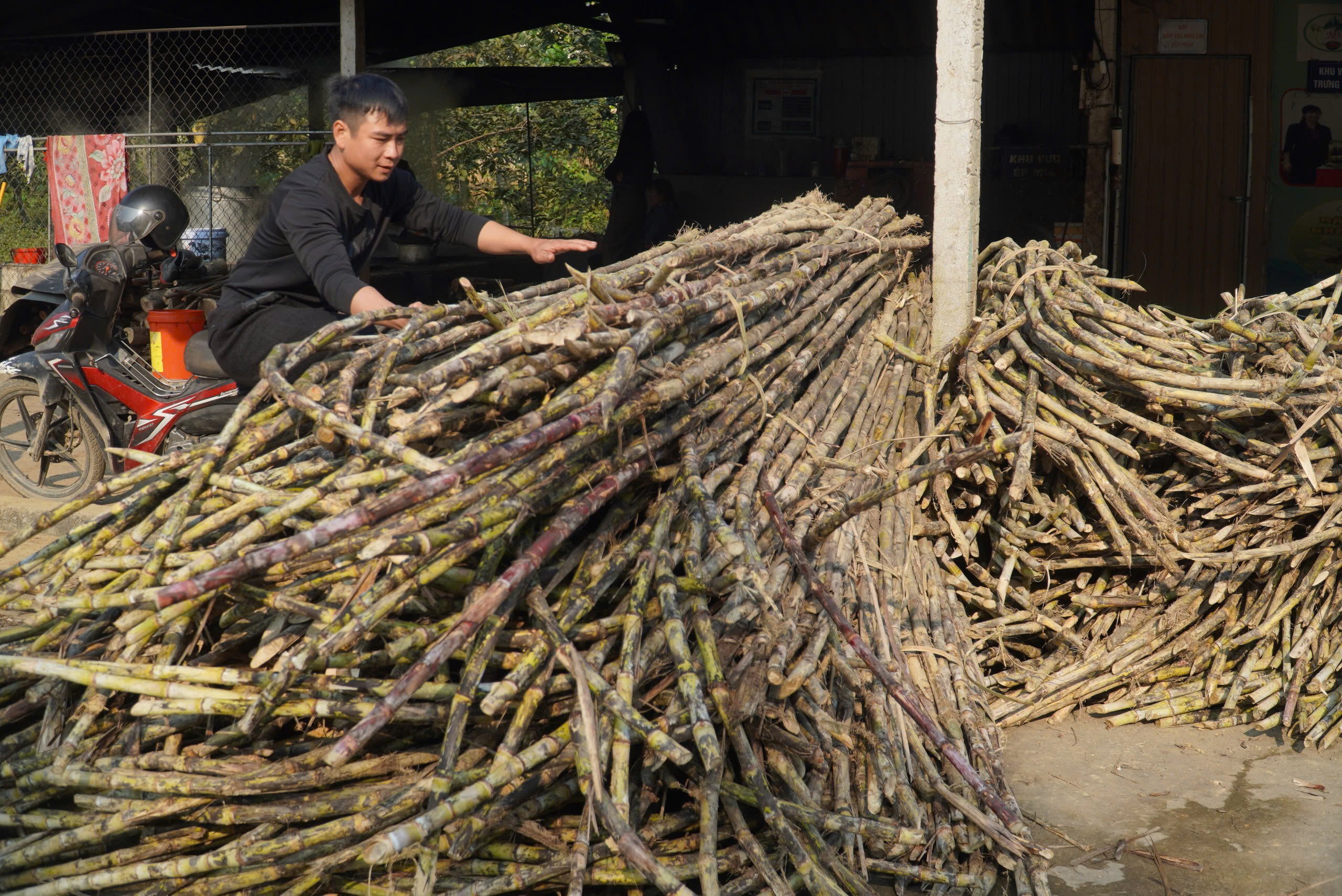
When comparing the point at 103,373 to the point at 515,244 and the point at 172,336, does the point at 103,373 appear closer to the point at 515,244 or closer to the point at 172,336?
the point at 172,336

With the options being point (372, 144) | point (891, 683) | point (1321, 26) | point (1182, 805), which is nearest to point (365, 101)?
point (372, 144)

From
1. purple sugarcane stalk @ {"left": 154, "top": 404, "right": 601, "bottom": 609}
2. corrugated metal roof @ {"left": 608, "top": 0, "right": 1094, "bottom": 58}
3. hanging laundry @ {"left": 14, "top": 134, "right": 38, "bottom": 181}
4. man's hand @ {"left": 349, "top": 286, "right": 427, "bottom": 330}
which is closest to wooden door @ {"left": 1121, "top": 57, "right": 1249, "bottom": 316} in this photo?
corrugated metal roof @ {"left": 608, "top": 0, "right": 1094, "bottom": 58}

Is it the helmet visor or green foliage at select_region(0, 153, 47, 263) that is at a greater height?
green foliage at select_region(0, 153, 47, 263)

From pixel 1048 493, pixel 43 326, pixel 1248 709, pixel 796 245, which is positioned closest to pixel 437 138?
pixel 43 326

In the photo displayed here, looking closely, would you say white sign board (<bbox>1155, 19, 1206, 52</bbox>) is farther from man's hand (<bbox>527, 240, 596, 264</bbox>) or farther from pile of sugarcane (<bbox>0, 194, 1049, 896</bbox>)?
pile of sugarcane (<bbox>0, 194, 1049, 896</bbox>)

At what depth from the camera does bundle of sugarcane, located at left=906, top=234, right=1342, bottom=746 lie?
12.2 ft

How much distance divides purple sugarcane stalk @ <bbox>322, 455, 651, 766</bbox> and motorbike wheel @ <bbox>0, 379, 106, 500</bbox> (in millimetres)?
3872

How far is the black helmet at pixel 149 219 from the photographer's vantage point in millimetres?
5504

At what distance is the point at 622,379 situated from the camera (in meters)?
2.46

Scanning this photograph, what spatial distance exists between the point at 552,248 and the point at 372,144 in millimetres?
709

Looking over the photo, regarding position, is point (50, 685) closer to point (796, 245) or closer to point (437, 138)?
point (796, 245)

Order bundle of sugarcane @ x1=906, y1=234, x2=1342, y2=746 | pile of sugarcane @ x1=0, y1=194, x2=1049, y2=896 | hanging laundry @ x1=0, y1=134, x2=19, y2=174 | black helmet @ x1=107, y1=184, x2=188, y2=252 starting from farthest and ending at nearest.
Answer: hanging laundry @ x1=0, y1=134, x2=19, y2=174 < black helmet @ x1=107, y1=184, x2=188, y2=252 < bundle of sugarcane @ x1=906, y1=234, x2=1342, y2=746 < pile of sugarcane @ x1=0, y1=194, x2=1049, y2=896

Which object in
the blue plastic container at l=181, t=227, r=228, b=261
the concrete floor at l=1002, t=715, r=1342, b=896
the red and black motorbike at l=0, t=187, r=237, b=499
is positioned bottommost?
the concrete floor at l=1002, t=715, r=1342, b=896

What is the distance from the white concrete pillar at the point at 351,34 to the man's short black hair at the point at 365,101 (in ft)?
13.2
